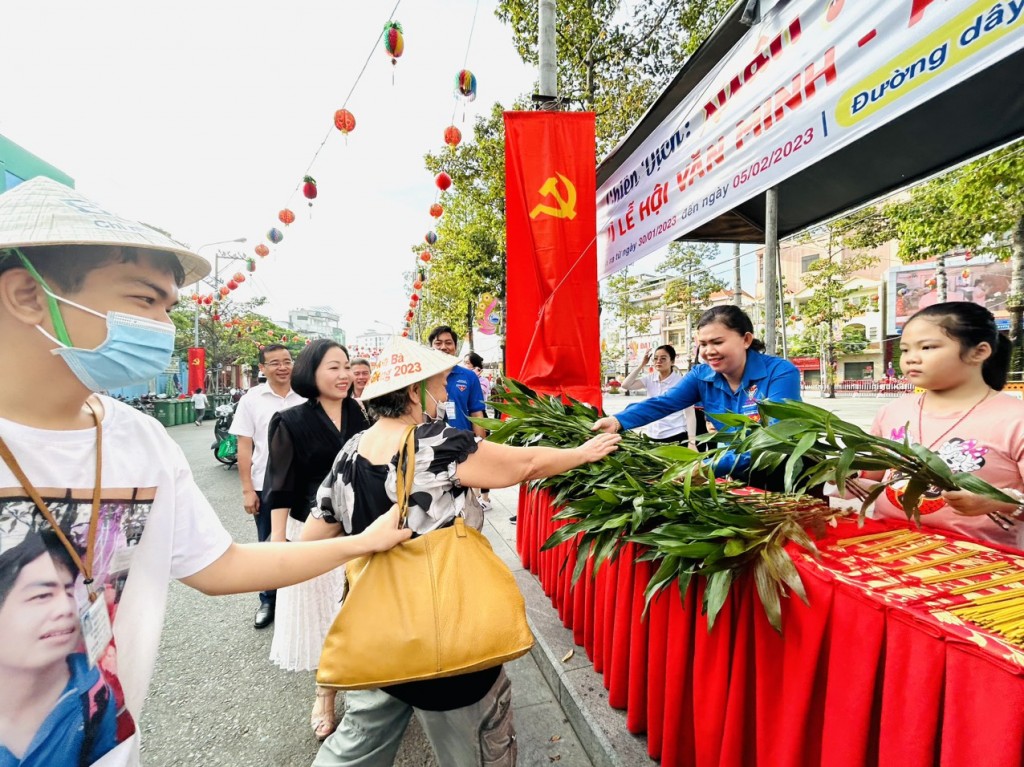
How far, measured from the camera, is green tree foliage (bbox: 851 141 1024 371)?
673 centimetres

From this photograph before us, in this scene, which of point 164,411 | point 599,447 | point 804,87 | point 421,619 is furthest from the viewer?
point 164,411

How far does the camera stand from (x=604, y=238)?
429 cm

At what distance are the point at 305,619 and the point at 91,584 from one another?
160 centimetres

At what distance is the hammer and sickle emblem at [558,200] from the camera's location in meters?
3.71

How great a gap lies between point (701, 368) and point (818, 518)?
137cm

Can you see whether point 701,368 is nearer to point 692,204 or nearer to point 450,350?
point 692,204

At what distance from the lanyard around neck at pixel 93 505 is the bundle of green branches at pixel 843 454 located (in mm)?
1460

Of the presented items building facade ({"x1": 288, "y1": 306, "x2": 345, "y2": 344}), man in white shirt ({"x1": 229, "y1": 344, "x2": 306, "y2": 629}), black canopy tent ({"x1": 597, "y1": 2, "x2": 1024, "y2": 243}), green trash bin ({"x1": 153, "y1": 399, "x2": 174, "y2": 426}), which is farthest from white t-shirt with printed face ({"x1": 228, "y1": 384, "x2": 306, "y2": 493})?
building facade ({"x1": 288, "y1": 306, "x2": 345, "y2": 344})

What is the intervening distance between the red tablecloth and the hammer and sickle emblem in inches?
109

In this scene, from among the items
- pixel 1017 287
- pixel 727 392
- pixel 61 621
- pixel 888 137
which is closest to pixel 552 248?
pixel 727 392

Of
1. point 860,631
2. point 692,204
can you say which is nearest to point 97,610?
point 860,631

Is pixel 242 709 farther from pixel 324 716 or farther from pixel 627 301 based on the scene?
pixel 627 301

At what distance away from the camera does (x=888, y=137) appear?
277cm

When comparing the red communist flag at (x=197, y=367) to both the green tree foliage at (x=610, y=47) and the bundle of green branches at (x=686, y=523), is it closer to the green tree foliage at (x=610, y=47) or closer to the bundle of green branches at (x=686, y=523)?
the green tree foliage at (x=610, y=47)
